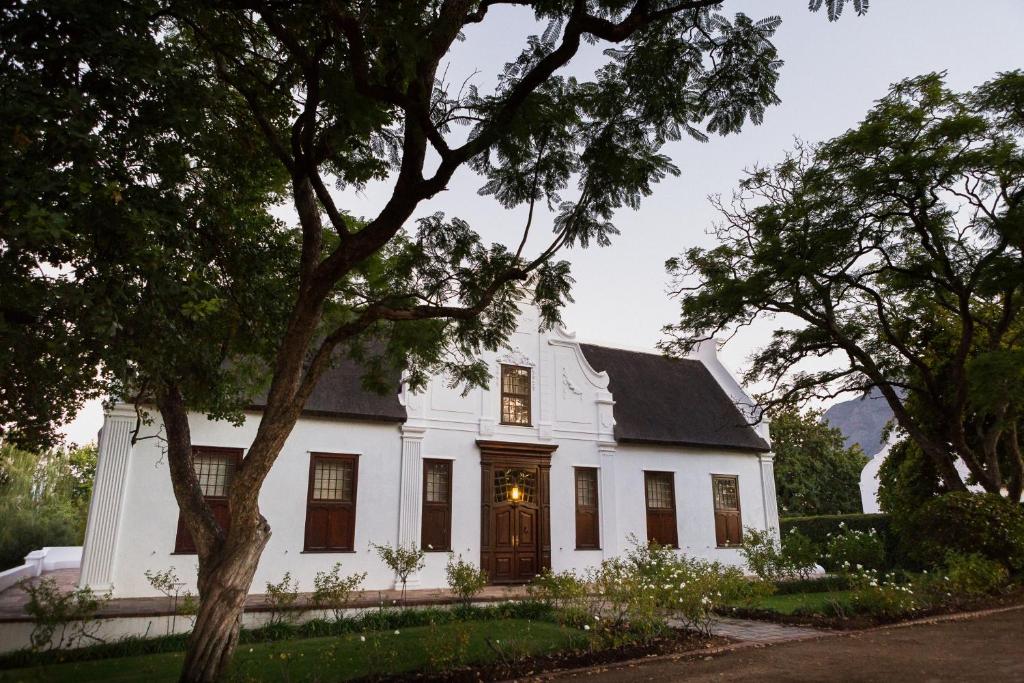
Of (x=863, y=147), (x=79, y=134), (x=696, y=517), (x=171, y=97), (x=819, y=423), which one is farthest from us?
(x=819, y=423)

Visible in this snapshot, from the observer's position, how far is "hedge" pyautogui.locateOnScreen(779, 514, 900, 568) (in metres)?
20.8

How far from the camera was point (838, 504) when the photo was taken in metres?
36.9

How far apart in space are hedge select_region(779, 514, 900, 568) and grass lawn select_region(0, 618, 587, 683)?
49.5 feet

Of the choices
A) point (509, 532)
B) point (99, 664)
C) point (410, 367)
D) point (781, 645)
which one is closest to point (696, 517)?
point (509, 532)

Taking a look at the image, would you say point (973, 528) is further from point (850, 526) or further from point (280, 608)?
point (280, 608)

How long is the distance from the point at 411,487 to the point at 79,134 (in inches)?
476

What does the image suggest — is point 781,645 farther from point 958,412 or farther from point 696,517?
point 696,517

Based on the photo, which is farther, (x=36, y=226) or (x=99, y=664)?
(x=99, y=664)

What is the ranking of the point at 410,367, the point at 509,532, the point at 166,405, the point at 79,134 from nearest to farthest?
the point at 79,134, the point at 166,405, the point at 410,367, the point at 509,532

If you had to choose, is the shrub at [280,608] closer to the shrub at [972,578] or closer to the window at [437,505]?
the window at [437,505]

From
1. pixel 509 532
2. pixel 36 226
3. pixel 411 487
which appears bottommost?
pixel 509 532

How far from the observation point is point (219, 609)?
658cm

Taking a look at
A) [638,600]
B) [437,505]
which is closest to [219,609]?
[638,600]

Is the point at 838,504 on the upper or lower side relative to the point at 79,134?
lower
